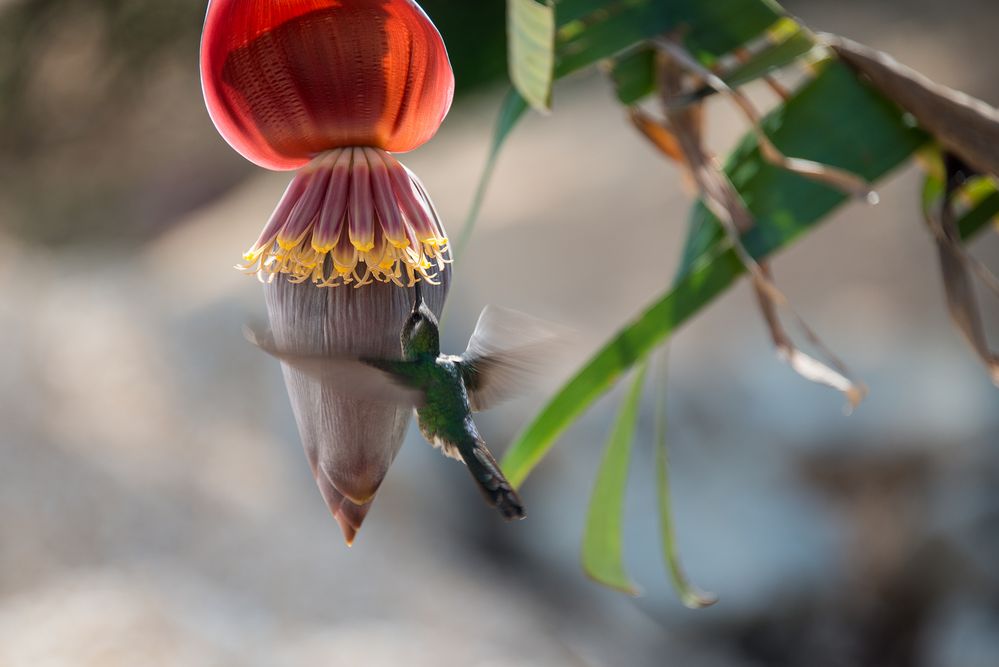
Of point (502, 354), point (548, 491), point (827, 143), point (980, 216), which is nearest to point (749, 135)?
point (827, 143)

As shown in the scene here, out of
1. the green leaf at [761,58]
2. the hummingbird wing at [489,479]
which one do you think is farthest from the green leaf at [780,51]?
the hummingbird wing at [489,479]

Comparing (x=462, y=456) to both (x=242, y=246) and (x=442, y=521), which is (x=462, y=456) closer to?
(x=442, y=521)

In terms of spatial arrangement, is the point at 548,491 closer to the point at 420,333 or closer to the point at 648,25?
the point at 648,25

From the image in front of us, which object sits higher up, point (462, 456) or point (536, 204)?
point (462, 456)

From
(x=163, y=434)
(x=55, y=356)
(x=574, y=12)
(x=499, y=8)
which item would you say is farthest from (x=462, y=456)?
(x=499, y=8)

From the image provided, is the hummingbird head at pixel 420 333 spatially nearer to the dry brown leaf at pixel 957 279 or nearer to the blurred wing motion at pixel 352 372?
the blurred wing motion at pixel 352 372

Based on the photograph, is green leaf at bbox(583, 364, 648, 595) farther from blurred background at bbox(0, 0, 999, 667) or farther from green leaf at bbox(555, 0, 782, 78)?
blurred background at bbox(0, 0, 999, 667)
